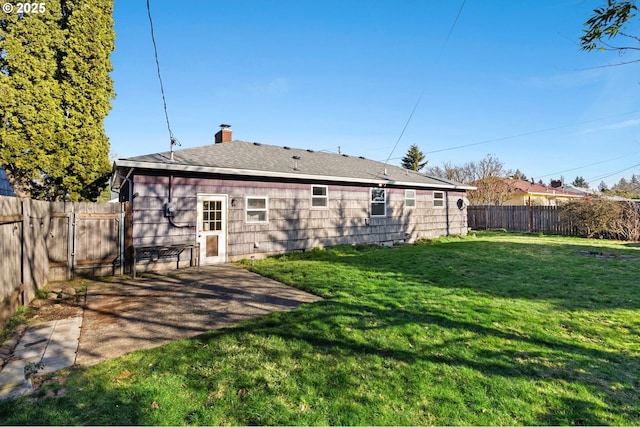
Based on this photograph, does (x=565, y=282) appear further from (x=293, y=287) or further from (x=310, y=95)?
(x=310, y=95)

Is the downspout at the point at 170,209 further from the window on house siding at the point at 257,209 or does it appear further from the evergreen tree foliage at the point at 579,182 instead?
the evergreen tree foliage at the point at 579,182

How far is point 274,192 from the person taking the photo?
1059 cm

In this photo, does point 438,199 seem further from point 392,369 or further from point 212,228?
point 392,369

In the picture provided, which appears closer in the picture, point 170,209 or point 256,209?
point 170,209

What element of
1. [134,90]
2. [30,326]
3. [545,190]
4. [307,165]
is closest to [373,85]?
[307,165]

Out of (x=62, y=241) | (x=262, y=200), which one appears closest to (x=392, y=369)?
(x=262, y=200)

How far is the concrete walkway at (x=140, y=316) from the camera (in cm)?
357

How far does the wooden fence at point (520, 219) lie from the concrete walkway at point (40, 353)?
2110cm

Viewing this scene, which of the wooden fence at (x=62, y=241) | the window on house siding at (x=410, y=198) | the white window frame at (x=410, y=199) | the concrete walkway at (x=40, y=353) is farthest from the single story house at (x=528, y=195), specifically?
the concrete walkway at (x=40, y=353)

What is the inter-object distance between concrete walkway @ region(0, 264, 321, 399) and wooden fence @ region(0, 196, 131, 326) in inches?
34.1

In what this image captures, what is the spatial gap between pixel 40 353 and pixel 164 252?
4890mm

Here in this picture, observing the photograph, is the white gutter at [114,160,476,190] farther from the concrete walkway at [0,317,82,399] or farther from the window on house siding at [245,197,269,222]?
the concrete walkway at [0,317,82,399]

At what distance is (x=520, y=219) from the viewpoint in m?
19.1

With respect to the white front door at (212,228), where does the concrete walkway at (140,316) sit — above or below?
below
